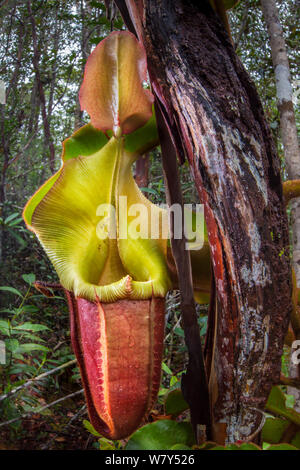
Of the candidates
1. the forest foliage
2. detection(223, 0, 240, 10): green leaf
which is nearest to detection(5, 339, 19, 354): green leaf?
the forest foliage

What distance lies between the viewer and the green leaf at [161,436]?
34 centimetres

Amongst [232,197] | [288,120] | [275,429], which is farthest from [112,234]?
[288,120]

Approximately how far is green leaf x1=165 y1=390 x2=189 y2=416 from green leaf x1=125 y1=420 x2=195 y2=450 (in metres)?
0.05

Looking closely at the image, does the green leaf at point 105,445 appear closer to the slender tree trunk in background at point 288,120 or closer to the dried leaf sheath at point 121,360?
the dried leaf sheath at point 121,360

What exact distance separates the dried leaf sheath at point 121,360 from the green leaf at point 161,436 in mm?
15

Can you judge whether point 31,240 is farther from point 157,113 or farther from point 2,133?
point 157,113

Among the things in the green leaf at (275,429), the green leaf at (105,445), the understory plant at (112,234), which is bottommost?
the green leaf at (105,445)

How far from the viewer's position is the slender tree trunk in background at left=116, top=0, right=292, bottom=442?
0.93ft

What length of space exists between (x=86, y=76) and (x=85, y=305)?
0.85ft

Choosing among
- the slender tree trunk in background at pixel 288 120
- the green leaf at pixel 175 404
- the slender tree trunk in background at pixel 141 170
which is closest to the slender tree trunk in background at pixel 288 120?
the slender tree trunk in background at pixel 288 120

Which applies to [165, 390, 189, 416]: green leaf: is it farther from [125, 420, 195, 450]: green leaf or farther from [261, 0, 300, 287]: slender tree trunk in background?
[261, 0, 300, 287]: slender tree trunk in background

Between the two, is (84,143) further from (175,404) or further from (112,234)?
(175,404)
